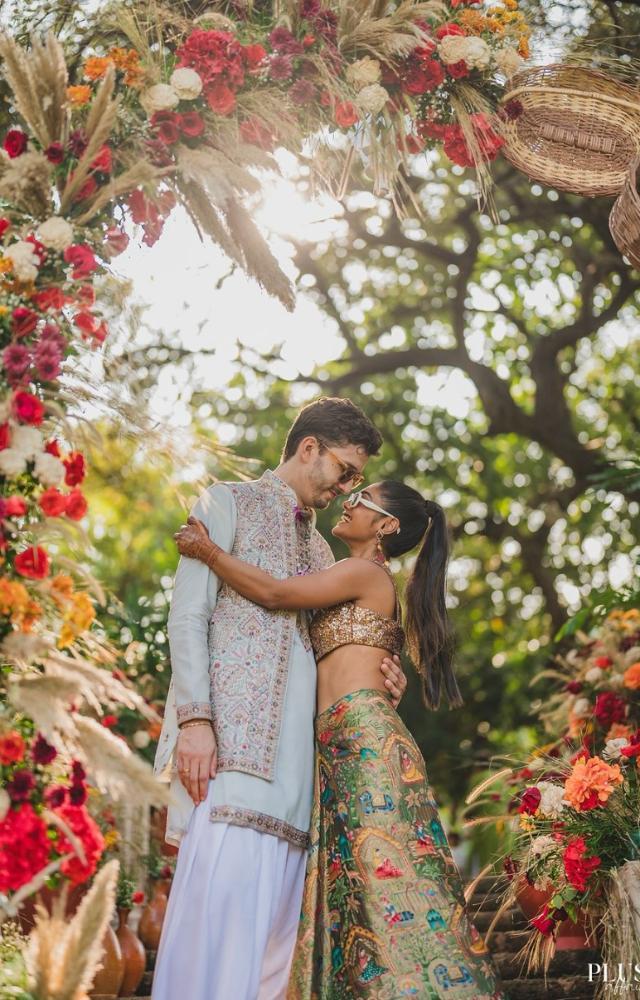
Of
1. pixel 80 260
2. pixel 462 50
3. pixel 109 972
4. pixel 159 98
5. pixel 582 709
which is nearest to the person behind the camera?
pixel 80 260

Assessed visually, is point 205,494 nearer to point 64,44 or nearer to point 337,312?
point 64,44

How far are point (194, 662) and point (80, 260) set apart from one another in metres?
1.28

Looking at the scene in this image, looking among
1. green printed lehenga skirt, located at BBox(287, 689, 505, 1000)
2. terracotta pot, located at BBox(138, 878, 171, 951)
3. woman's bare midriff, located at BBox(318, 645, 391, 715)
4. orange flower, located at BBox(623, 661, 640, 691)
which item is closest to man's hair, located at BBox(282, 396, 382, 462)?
woman's bare midriff, located at BBox(318, 645, 391, 715)

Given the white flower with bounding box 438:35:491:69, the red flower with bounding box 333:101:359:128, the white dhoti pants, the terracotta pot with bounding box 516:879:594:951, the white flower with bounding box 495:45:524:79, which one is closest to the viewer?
the white dhoti pants

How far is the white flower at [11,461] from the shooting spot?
2.72 metres

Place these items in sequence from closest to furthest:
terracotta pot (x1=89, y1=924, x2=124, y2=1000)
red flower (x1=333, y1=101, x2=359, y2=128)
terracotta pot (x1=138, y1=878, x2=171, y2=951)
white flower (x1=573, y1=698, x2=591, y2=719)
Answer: red flower (x1=333, y1=101, x2=359, y2=128), terracotta pot (x1=89, y1=924, x2=124, y2=1000), terracotta pot (x1=138, y1=878, x2=171, y2=951), white flower (x1=573, y1=698, x2=591, y2=719)

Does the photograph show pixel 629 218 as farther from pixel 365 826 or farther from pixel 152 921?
pixel 152 921

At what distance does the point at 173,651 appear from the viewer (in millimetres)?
3627

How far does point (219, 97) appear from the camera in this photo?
3.42 m

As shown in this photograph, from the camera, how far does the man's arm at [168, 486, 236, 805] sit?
346 cm

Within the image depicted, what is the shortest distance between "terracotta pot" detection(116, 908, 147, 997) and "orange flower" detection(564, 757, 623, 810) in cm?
224

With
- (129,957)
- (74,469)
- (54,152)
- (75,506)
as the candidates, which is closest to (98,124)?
(54,152)

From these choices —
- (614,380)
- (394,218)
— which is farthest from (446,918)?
(614,380)

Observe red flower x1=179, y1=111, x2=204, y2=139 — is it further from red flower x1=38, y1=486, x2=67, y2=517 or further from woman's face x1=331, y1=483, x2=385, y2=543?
woman's face x1=331, y1=483, x2=385, y2=543
